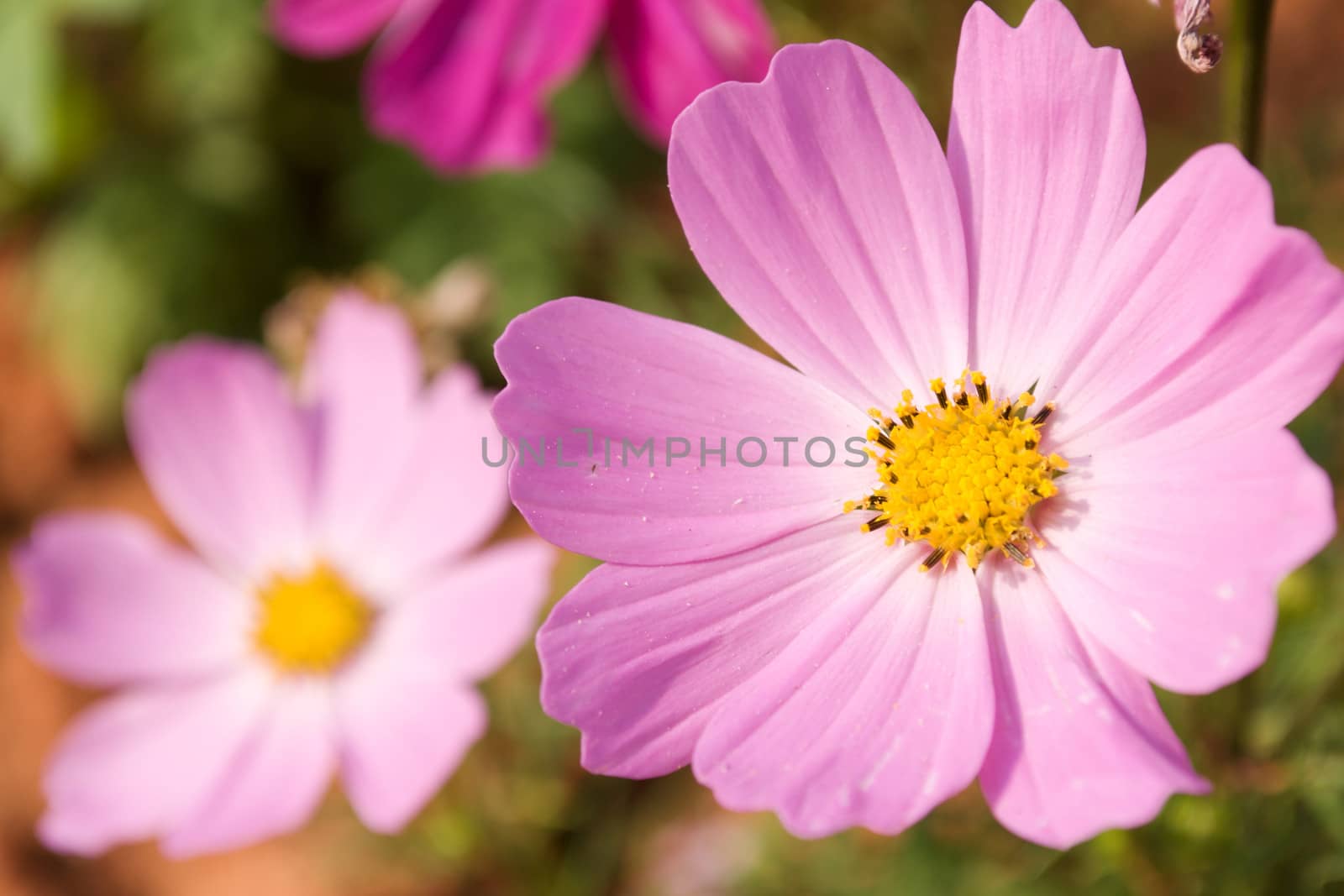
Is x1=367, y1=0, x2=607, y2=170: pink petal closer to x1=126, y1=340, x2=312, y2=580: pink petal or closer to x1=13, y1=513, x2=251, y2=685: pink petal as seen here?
x1=126, y1=340, x2=312, y2=580: pink petal

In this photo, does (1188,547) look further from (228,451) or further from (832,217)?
(228,451)

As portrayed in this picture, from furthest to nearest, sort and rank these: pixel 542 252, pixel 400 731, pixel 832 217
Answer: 1. pixel 542 252
2. pixel 400 731
3. pixel 832 217

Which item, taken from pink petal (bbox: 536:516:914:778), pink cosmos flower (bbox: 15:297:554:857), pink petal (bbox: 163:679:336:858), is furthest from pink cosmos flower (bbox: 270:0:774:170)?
pink petal (bbox: 163:679:336:858)

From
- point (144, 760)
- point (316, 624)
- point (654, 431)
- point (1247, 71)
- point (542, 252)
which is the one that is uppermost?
point (1247, 71)

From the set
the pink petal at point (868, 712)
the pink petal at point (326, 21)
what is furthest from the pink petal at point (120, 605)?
the pink petal at point (868, 712)

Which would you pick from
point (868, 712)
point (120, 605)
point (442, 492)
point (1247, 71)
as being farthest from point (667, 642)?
point (120, 605)

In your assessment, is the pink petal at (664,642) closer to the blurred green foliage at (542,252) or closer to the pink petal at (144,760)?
the blurred green foliage at (542,252)
